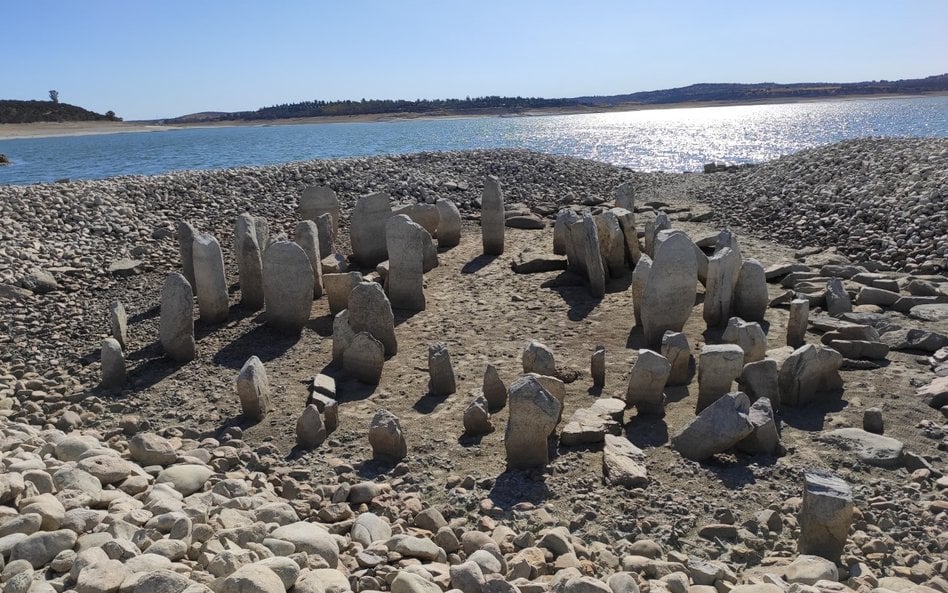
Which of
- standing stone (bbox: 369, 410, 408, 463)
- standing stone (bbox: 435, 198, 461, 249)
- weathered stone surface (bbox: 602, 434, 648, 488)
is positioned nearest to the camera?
weathered stone surface (bbox: 602, 434, 648, 488)

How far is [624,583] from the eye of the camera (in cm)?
390

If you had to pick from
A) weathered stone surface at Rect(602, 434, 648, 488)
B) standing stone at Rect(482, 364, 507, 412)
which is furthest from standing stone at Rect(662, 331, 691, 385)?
standing stone at Rect(482, 364, 507, 412)

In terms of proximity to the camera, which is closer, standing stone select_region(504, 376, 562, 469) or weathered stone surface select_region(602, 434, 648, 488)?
weathered stone surface select_region(602, 434, 648, 488)

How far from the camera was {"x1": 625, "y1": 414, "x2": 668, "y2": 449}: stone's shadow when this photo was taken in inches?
233

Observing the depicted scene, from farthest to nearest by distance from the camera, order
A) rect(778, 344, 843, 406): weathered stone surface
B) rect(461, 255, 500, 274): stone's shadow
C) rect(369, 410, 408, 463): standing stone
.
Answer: rect(461, 255, 500, 274): stone's shadow
rect(778, 344, 843, 406): weathered stone surface
rect(369, 410, 408, 463): standing stone

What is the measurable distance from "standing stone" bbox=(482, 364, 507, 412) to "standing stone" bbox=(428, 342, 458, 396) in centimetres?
43

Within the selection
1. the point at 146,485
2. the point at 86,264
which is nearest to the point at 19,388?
the point at 146,485

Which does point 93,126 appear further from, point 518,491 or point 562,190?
point 518,491

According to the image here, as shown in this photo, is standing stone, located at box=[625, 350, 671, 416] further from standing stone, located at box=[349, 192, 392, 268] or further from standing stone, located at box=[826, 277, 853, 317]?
standing stone, located at box=[349, 192, 392, 268]

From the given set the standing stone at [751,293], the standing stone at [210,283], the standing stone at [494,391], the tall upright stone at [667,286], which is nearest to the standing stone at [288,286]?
the standing stone at [210,283]

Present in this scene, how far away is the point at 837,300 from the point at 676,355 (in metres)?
3.11

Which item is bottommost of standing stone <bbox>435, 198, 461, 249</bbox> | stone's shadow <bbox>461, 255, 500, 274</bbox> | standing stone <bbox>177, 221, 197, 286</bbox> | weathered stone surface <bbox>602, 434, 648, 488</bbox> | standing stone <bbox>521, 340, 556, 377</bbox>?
weathered stone surface <bbox>602, 434, 648, 488</bbox>

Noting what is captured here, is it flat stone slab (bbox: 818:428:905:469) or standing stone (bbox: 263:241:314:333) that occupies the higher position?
standing stone (bbox: 263:241:314:333)

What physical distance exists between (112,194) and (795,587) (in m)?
15.2
